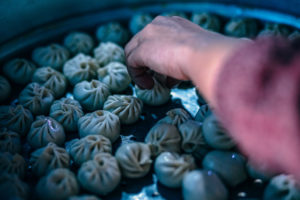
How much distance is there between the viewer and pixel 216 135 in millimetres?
1433

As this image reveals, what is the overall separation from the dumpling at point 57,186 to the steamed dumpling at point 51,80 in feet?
2.16

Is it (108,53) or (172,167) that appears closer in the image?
(172,167)

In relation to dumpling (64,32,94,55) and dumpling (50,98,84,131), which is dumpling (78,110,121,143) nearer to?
dumpling (50,98,84,131)

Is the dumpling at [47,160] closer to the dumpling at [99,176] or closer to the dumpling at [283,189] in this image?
the dumpling at [99,176]

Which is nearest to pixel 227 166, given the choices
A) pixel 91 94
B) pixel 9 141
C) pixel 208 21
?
pixel 91 94

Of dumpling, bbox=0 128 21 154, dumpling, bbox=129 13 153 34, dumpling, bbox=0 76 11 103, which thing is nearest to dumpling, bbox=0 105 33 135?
dumpling, bbox=0 128 21 154

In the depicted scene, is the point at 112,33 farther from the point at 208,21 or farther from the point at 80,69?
the point at 208,21

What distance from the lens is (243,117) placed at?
36.2 inches

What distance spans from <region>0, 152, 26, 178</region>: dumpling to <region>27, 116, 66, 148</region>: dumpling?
15cm

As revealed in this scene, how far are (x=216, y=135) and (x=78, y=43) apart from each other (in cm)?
120

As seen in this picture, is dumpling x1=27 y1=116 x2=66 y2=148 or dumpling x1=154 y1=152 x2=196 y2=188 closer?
dumpling x1=154 y1=152 x2=196 y2=188

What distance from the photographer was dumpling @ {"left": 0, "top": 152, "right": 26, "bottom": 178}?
1322mm

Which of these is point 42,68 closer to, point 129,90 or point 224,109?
point 129,90

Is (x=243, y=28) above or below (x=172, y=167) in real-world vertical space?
above
